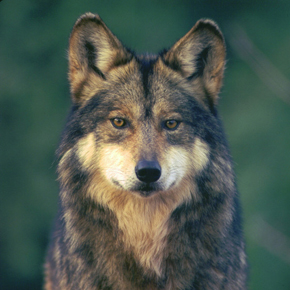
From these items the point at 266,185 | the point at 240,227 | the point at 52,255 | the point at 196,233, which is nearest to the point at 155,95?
the point at 196,233

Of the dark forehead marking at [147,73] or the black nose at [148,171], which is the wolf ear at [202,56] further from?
the black nose at [148,171]

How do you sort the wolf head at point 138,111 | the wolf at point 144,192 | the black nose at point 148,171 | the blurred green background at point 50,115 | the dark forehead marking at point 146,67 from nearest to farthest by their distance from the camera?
the black nose at point 148,171 → the wolf head at point 138,111 → the wolf at point 144,192 → the dark forehead marking at point 146,67 → the blurred green background at point 50,115

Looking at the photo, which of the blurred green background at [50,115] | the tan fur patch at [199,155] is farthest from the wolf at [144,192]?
the blurred green background at [50,115]

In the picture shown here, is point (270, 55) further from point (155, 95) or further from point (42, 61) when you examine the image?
point (155, 95)

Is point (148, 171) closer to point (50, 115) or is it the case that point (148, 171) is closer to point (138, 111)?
point (138, 111)

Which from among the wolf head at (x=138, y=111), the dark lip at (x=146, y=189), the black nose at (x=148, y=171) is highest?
the wolf head at (x=138, y=111)

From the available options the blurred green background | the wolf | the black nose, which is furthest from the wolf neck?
the blurred green background

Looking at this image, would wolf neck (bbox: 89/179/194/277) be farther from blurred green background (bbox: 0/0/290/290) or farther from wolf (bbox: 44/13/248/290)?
blurred green background (bbox: 0/0/290/290)

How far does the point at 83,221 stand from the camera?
4.15 m

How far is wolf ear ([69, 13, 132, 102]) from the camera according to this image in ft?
13.3

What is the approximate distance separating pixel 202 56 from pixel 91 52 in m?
1.02

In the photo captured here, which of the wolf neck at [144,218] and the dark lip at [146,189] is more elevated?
the dark lip at [146,189]

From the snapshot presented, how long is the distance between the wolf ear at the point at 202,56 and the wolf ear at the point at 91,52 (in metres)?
0.46

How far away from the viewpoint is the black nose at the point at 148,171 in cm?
366
